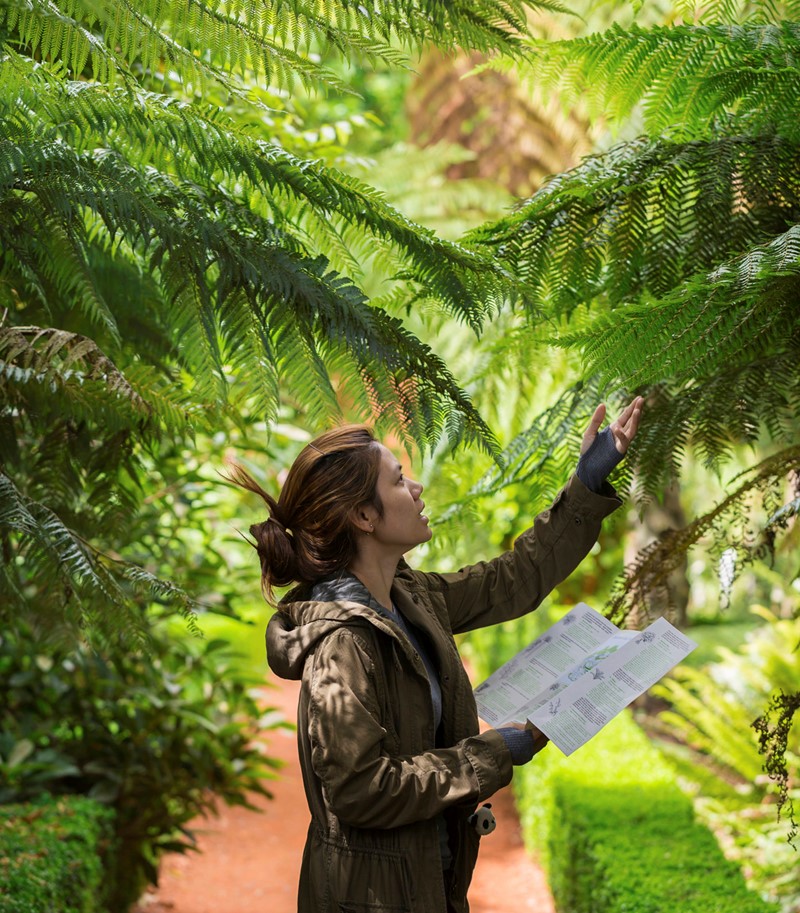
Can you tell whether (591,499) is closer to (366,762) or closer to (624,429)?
(624,429)

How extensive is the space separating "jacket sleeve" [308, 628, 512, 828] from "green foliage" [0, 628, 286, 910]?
242 centimetres

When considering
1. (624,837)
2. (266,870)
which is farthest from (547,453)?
(266,870)

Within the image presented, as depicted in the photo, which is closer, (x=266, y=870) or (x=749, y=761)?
(x=749, y=761)

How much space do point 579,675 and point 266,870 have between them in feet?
14.2

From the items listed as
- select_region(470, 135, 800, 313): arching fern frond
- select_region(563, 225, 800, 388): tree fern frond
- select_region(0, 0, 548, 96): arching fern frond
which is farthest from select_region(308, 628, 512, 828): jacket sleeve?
select_region(0, 0, 548, 96): arching fern frond

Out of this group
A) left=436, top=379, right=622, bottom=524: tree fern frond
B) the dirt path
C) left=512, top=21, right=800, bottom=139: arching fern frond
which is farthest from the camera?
the dirt path

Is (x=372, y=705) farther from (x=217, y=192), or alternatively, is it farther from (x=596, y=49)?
(x=596, y=49)

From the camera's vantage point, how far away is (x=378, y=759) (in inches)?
68.1

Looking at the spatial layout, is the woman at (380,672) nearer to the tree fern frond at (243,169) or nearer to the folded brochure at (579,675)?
the folded brochure at (579,675)

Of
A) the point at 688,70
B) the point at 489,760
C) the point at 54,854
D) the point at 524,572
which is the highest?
the point at 688,70

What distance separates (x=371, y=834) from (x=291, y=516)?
0.61 m

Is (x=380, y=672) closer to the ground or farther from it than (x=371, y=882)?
farther from it

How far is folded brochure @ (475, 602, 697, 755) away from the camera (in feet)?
6.20

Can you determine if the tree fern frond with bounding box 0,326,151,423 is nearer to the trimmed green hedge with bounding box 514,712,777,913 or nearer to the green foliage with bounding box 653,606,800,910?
the trimmed green hedge with bounding box 514,712,777,913
